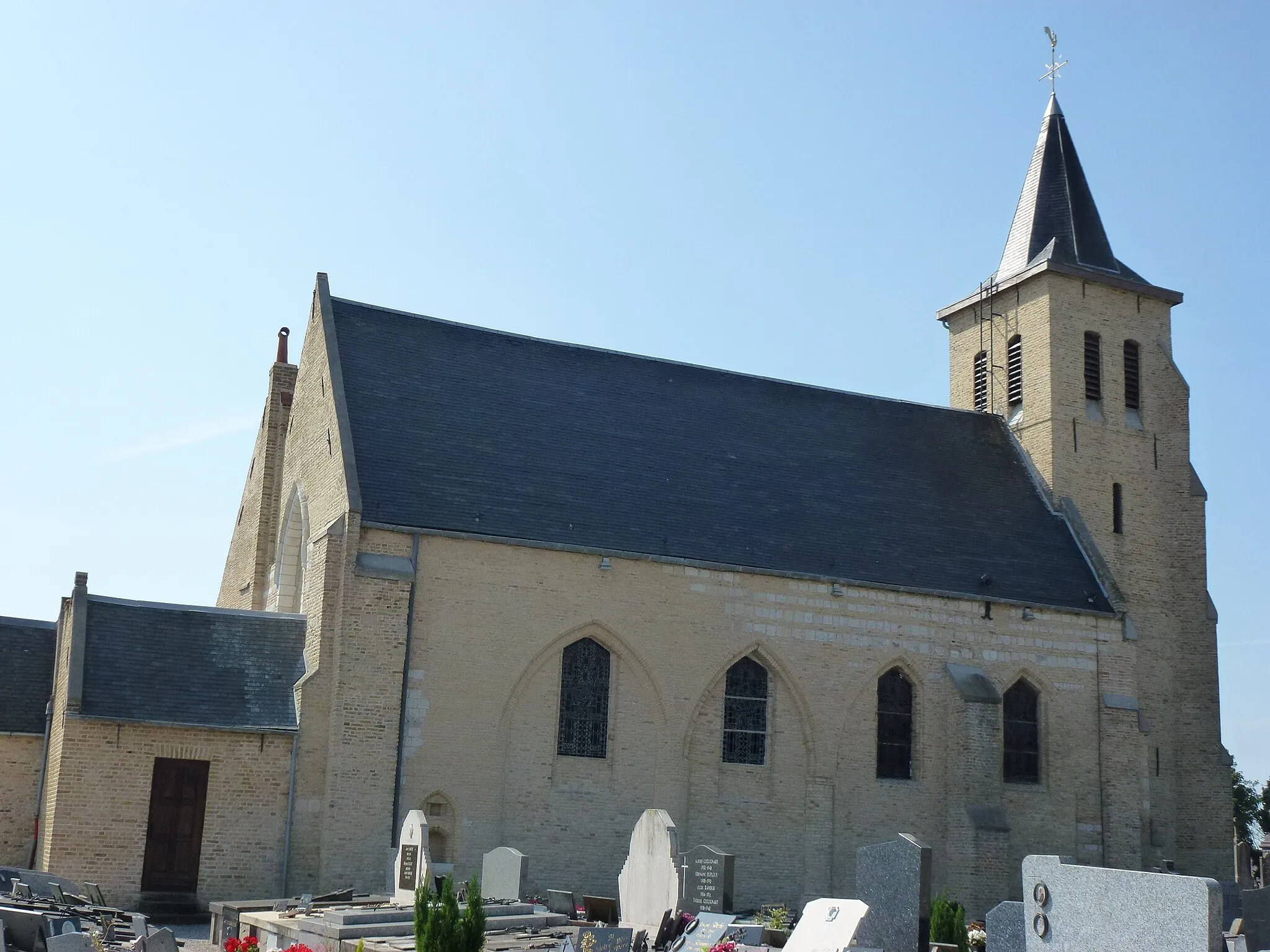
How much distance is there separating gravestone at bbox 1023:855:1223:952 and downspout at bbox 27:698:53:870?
1698cm

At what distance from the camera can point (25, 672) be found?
23312mm

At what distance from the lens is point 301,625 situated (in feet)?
73.2

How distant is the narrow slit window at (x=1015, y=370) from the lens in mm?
30641

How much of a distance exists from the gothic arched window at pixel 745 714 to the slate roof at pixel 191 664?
741cm

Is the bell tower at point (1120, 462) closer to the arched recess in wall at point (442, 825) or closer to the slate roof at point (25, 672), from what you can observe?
the arched recess in wall at point (442, 825)

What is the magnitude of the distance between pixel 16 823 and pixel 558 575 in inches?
382

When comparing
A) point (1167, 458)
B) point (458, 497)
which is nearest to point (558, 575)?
point (458, 497)

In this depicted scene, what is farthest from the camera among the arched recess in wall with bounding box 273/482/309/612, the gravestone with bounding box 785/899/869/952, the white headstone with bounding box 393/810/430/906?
the arched recess in wall with bounding box 273/482/309/612

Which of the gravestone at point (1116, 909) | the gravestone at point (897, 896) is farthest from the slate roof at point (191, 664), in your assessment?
the gravestone at point (1116, 909)

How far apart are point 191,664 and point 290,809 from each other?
2.81 meters

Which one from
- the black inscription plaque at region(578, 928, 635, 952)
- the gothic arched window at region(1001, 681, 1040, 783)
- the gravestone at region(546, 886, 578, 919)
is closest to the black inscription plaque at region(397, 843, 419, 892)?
the gravestone at region(546, 886, 578, 919)

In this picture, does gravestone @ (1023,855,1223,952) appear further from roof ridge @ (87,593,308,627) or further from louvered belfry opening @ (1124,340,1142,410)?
louvered belfry opening @ (1124,340,1142,410)

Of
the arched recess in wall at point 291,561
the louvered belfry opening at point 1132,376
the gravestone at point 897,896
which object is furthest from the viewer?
the louvered belfry opening at point 1132,376

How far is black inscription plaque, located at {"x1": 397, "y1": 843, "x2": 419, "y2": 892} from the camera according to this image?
16875mm
